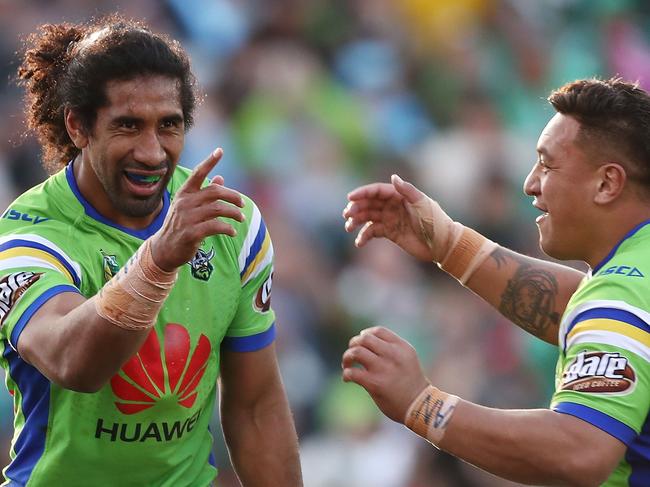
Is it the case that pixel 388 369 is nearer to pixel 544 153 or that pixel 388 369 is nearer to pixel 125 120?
pixel 544 153

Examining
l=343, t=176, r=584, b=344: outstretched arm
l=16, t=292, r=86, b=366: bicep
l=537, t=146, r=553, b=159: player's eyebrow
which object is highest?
l=537, t=146, r=553, b=159: player's eyebrow

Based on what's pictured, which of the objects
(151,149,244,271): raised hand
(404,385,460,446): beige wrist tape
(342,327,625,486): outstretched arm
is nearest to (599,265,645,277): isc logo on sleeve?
(342,327,625,486): outstretched arm

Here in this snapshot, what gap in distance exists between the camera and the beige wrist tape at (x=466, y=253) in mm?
4770

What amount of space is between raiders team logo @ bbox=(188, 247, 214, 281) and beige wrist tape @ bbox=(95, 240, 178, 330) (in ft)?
2.01

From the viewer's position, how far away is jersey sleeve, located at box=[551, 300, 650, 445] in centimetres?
360

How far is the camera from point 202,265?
4.23 m

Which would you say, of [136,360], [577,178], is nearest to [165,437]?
[136,360]

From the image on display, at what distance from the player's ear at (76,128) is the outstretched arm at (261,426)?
1022mm

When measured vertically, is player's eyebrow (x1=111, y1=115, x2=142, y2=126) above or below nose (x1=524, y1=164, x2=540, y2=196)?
below

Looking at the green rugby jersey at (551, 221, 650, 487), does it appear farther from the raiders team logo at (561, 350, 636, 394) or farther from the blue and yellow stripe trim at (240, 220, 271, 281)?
the blue and yellow stripe trim at (240, 220, 271, 281)

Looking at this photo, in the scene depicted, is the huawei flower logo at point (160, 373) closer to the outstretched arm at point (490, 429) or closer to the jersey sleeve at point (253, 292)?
the jersey sleeve at point (253, 292)

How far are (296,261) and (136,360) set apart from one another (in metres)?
4.64

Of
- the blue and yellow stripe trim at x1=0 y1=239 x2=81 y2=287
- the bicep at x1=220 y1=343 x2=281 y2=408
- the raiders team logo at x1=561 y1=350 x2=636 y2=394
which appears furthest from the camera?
the bicep at x1=220 y1=343 x2=281 y2=408

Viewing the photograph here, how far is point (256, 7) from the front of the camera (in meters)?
9.73
